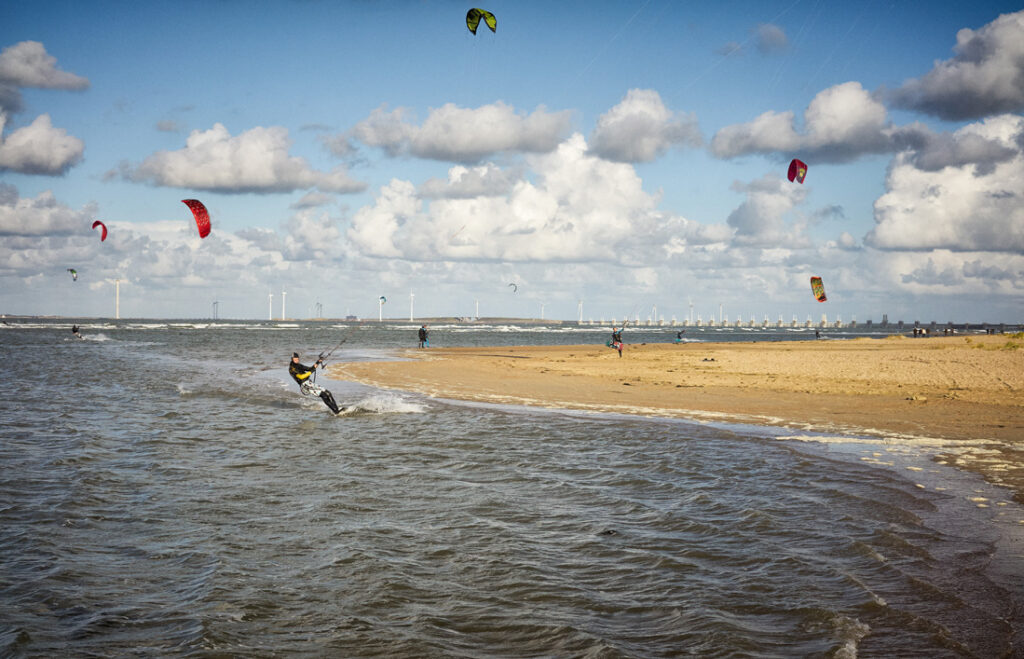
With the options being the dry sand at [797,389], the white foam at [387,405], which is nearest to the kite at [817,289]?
the dry sand at [797,389]

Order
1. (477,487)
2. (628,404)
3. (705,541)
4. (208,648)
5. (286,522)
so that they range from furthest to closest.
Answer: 1. (628,404)
2. (477,487)
3. (286,522)
4. (705,541)
5. (208,648)

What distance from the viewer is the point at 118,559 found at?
27.4 feet

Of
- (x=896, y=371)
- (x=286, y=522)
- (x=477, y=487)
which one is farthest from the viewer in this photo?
(x=896, y=371)

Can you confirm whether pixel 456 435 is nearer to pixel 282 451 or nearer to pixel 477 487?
pixel 282 451

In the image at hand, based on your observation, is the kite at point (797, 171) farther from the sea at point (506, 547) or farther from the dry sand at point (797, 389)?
the sea at point (506, 547)

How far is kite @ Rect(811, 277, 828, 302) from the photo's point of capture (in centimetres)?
4714

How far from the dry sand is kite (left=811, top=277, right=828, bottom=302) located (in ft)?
37.2

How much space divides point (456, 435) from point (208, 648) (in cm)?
1153

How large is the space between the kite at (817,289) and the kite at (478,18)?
32874 mm

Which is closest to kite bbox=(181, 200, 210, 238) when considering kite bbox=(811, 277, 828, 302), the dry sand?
the dry sand

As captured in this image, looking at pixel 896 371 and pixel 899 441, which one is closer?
pixel 899 441

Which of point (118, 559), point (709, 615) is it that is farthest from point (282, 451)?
point (709, 615)

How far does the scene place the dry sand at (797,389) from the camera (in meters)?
17.9

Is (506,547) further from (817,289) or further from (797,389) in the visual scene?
(817,289)
